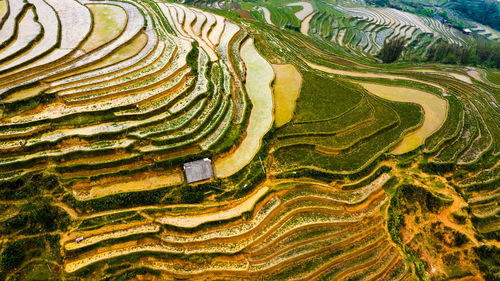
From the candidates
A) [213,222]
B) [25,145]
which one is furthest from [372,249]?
[25,145]

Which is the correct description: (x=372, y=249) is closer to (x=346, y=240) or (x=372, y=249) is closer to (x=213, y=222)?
(x=346, y=240)

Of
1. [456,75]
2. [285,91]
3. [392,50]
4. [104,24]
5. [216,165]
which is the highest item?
[104,24]

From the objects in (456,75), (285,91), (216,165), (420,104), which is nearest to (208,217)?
(216,165)

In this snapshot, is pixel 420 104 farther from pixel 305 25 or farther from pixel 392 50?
pixel 305 25

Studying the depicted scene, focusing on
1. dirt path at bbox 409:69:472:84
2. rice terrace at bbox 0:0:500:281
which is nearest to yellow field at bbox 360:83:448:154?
rice terrace at bbox 0:0:500:281

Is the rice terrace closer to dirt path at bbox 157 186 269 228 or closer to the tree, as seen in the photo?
dirt path at bbox 157 186 269 228

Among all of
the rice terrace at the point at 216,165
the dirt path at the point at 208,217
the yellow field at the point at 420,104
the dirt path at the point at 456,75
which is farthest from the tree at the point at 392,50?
the dirt path at the point at 208,217
